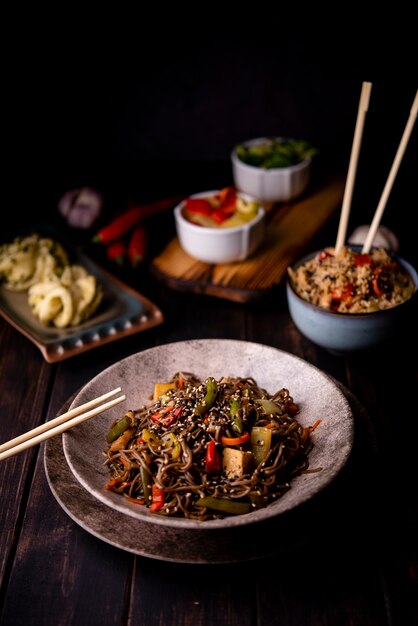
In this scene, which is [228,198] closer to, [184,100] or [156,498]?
[184,100]

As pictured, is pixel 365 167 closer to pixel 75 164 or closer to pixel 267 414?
pixel 75 164

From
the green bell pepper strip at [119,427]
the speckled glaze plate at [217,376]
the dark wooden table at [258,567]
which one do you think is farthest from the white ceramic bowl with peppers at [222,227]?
the green bell pepper strip at [119,427]

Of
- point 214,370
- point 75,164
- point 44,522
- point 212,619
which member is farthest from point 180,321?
point 75,164

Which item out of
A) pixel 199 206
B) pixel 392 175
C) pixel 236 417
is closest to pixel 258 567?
pixel 236 417

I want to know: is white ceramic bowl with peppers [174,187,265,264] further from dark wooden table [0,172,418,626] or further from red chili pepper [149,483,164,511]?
red chili pepper [149,483,164,511]

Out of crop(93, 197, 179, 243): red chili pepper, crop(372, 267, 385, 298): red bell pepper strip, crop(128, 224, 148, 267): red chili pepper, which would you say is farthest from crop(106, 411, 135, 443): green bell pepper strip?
crop(93, 197, 179, 243): red chili pepper
